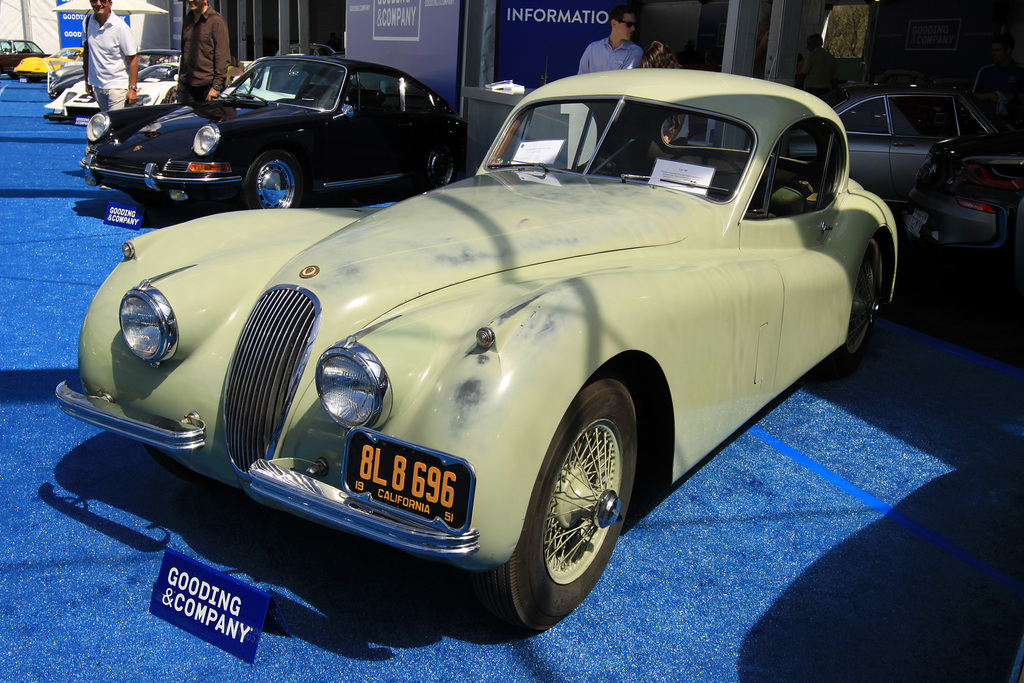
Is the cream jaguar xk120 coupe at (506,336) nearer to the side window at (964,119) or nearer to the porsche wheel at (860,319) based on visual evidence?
the porsche wheel at (860,319)

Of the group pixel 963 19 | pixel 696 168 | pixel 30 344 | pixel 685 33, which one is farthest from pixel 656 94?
pixel 685 33

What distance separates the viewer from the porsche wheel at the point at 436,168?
934 cm

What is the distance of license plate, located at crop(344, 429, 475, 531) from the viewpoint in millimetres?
2020

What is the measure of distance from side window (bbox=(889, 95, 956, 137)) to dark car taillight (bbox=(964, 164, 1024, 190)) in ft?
8.16

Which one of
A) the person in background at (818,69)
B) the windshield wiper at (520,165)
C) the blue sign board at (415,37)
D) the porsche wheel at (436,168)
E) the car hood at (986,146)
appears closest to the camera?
the windshield wiper at (520,165)

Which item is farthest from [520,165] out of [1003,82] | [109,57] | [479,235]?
[1003,82]

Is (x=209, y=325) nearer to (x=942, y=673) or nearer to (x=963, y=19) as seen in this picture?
(x=942, y=673)

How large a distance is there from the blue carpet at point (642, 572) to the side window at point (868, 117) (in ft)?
16.6

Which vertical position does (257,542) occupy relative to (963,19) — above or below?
below

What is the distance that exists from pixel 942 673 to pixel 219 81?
→ 866 cm

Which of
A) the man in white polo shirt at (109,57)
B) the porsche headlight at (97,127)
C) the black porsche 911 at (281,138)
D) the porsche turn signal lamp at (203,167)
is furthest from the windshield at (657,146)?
the man in white polo shirt at (109,57)

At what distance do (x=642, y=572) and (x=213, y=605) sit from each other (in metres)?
1.38

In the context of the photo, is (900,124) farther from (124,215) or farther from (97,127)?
(97,127)

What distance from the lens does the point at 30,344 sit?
450 cm
